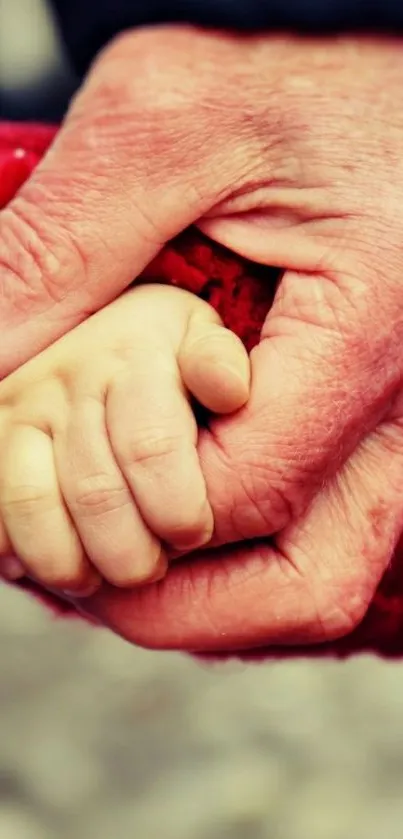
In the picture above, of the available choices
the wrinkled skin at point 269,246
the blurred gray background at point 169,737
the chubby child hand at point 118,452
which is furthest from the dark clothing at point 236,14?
the blurred gray background at point 169,737

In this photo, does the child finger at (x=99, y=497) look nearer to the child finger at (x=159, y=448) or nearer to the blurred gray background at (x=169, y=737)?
the child finger at (x=159, y=448)

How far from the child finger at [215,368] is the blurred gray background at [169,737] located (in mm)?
379

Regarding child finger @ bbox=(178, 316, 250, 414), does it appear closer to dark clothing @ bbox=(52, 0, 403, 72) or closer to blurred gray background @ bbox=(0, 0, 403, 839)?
dark clothing @ bbox=(52, 0, 403, 72)

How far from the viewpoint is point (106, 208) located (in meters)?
0.55

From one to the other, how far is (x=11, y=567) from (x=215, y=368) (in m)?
0.16

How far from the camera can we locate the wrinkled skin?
0.53 m

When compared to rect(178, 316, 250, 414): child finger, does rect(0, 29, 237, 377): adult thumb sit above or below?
above

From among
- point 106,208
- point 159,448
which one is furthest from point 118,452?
point 106,208

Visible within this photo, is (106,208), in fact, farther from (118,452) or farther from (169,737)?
→ (169,737)

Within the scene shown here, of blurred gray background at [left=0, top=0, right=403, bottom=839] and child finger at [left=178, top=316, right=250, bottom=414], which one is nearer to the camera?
child finger at [left=178, top=316, right=250, bottom=414]

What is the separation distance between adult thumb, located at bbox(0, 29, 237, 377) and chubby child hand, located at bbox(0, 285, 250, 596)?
0.12 feet

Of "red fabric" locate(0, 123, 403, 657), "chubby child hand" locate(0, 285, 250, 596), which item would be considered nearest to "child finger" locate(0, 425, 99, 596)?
"chubby child hand" locate(0, 285, 250, 596)

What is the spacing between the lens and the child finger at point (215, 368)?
498mm

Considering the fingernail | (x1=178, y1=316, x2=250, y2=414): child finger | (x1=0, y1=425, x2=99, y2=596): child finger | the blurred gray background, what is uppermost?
(x1=178, y1=316, x2=250, y2=414): child finger
